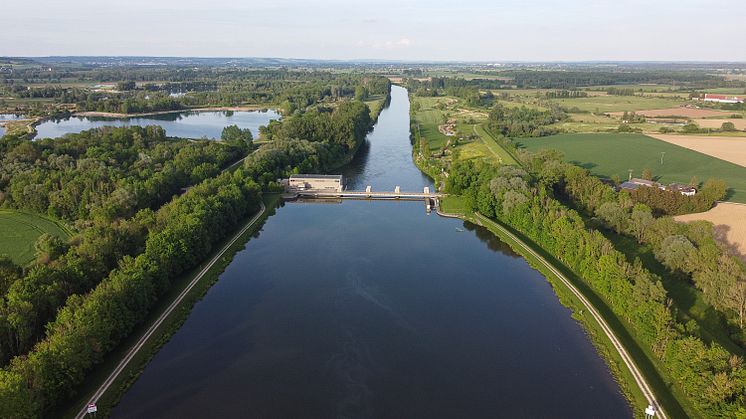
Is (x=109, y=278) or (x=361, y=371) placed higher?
(x=109, y=278)

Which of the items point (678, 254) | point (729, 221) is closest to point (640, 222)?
point (678, 254)

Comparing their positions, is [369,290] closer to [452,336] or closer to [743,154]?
[452,336]

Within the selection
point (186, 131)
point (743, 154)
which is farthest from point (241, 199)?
point (743, 154)

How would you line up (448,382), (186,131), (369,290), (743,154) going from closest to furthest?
(448,382), (369,290), (743,154), (186,131)

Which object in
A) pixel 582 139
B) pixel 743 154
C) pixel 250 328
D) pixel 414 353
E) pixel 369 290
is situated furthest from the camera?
pixel 582 139

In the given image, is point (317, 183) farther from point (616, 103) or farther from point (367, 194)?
point (616, 103)

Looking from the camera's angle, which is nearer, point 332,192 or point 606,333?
point 606,333
